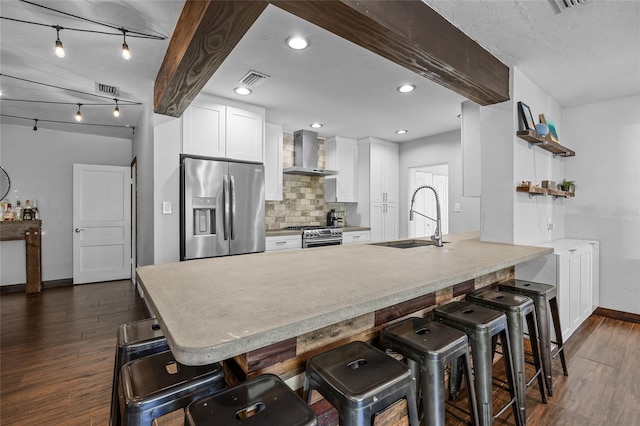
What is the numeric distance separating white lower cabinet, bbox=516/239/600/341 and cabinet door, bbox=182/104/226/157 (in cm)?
330

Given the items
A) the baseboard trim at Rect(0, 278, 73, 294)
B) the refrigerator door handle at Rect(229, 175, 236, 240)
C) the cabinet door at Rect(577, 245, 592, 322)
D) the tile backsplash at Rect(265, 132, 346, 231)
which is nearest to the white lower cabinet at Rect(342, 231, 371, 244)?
the tile backsplash at Rect(265, 132, 346, 231)

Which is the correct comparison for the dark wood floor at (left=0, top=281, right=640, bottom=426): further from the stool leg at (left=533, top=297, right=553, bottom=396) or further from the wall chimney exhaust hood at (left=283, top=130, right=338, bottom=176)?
the wall chimney exhaust hood at (left=283, top=130, right=338, bottom=176)

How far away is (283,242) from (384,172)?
2528 mm

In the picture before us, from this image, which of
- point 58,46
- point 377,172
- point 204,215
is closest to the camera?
point 58,46

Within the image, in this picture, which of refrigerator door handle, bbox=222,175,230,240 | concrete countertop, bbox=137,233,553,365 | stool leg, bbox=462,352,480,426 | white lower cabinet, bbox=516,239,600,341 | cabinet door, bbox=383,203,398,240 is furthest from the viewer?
cabinet door, bbox=383,203,398,240

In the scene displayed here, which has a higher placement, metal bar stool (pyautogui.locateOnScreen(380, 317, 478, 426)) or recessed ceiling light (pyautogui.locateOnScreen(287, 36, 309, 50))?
recessed ceiling light (pyautogui.locateOnScreen(287, 36, 309, 50))

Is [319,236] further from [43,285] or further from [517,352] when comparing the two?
[43,285]

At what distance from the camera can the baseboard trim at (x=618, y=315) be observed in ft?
10.6

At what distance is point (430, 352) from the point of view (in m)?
1.22

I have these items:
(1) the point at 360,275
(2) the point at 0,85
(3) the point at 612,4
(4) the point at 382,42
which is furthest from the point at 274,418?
(2) the point at 0,85

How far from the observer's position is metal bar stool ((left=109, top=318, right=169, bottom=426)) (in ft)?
4.24

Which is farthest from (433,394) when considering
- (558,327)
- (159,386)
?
(558,327)

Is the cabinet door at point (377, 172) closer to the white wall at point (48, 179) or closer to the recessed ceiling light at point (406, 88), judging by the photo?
the recessed ceiling light at point (406, 88)

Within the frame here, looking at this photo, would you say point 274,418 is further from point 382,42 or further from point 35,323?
point 35,323
